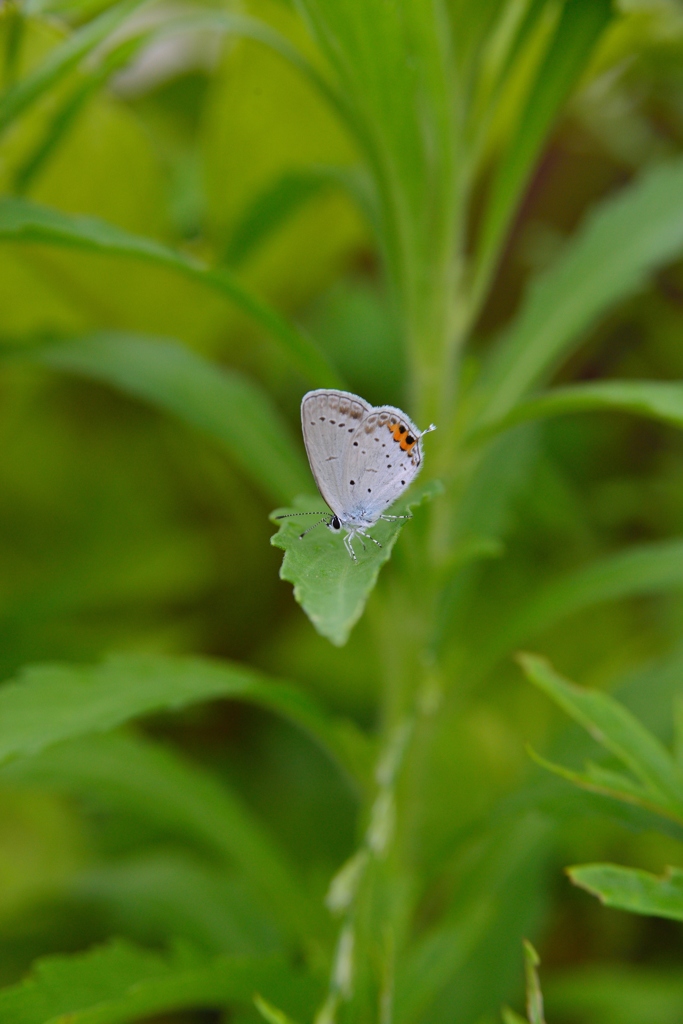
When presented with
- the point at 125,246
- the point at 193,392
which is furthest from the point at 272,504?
the point at 125,246

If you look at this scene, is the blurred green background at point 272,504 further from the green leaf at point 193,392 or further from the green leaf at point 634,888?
the green leaf at point 634,888

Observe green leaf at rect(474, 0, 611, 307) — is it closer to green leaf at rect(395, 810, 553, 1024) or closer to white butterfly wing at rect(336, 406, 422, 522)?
white butterfly wing at rect(336, 406, 422, 522)

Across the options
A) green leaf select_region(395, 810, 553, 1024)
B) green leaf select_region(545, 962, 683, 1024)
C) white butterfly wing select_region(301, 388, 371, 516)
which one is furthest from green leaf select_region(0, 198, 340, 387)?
green leaf select_region(545, 962, 683, 1024)

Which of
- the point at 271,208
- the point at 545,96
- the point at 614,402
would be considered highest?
the point at 271,208

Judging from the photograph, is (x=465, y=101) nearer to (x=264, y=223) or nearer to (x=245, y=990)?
(x=264, y=223)

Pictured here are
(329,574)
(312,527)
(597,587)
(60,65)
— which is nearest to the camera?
(329,574)

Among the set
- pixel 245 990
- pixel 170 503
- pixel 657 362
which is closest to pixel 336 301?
pixel 170 503

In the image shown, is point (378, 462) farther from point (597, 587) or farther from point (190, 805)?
point (190, 805)
